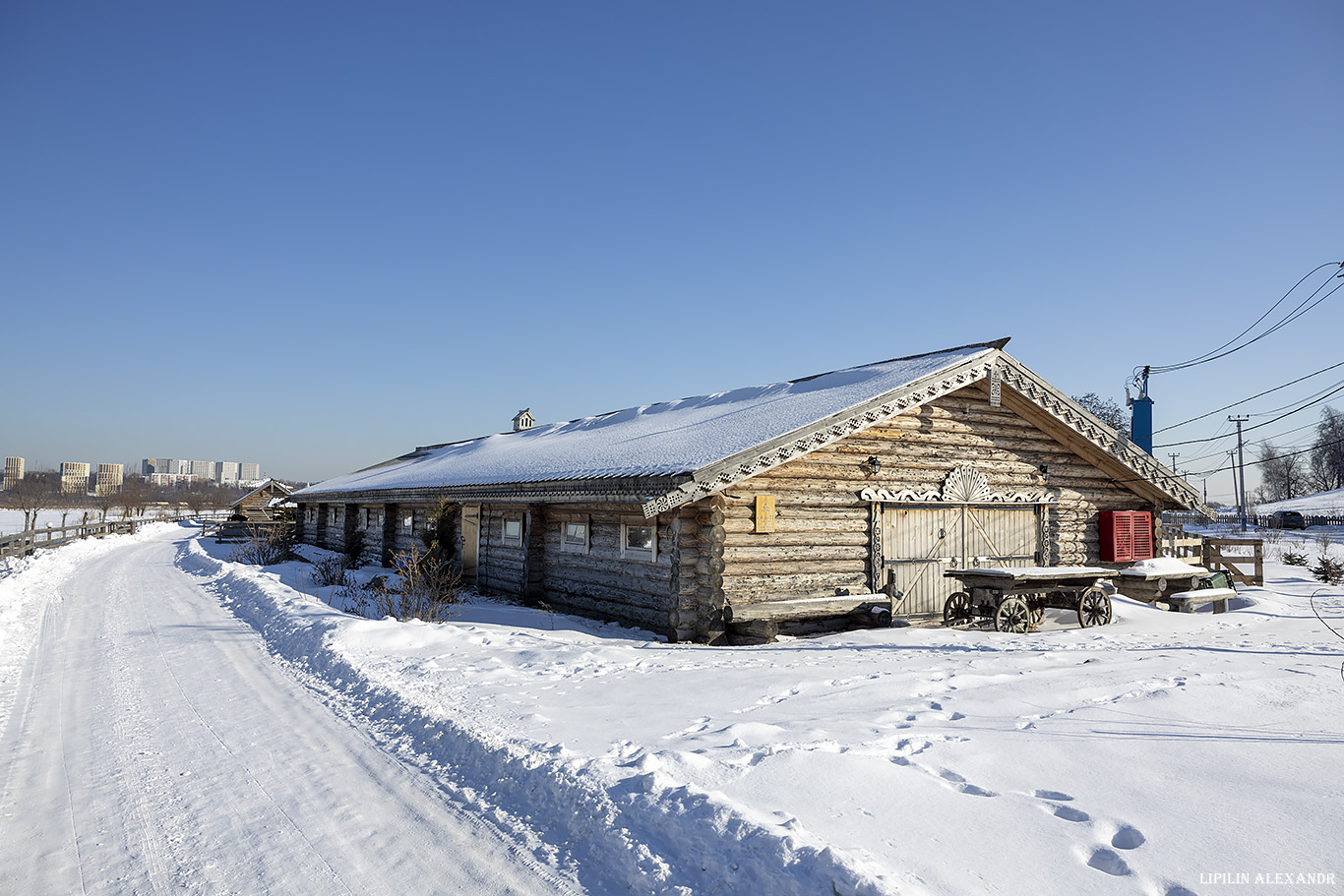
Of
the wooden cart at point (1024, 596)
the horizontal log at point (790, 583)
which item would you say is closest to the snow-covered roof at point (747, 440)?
the horizontal log at point (790, 583)

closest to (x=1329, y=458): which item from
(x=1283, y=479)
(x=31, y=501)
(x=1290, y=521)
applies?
(x=1283, y=479)

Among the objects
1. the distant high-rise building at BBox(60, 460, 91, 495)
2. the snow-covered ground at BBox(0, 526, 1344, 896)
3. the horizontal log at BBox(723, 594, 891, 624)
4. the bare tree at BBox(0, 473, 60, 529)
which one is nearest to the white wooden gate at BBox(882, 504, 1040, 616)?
the horizontal log at BBox(723, 594, 891, 624)

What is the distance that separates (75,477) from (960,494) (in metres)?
A: 189

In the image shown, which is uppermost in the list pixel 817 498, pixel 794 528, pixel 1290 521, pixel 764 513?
pixel 817 498

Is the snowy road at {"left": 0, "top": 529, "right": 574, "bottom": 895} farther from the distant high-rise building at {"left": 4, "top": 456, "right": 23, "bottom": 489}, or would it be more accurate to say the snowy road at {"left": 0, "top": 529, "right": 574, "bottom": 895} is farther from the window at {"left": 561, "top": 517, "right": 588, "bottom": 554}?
the distant high-rise building at {"left": 4, "top": 456, "right": 23, "bottom": 489}

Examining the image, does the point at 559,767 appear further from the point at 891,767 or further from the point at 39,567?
the point at 39,567

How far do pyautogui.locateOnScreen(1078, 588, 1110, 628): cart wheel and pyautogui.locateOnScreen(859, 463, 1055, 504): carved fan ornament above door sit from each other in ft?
7.72

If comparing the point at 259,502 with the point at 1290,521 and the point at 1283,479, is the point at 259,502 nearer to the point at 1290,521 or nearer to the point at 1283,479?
the point at 1290,521

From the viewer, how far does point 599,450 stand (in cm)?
1498

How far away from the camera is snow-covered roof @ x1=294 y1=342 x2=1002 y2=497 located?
1172 centimetres

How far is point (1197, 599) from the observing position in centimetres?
1409

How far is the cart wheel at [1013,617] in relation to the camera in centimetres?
1183

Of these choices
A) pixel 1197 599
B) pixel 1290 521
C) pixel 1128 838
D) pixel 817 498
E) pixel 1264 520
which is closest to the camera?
pixel 1128 838

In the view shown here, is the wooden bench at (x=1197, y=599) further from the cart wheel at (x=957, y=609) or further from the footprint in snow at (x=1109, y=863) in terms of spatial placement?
the footprint in snow at (x=1109, y=863)
